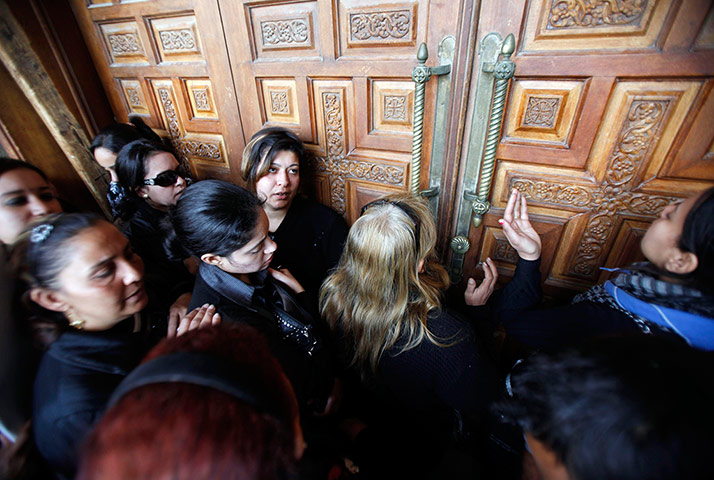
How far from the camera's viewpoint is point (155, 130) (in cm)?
191

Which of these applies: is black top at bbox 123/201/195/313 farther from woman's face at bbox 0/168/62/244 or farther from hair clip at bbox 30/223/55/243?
hair clip at bbox 30/223/55/243

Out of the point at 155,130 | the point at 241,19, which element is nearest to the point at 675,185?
the point at 241,19

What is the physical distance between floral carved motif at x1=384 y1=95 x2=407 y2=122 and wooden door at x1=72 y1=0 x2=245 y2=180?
86 centimetres

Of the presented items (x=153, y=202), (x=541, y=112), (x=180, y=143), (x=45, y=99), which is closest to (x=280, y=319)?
(x=153, y=202)

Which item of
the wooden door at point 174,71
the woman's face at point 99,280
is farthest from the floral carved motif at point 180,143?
the woman's face at point 99,280

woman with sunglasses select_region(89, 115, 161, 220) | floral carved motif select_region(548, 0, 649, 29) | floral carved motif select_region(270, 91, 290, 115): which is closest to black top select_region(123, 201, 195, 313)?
woman with sunglasses select_region(89, 115, 161, 220)

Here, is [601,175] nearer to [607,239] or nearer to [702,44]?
A: [607,239]

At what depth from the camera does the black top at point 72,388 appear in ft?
2.38

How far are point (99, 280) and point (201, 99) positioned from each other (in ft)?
3.96

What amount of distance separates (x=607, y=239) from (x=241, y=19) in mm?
1759

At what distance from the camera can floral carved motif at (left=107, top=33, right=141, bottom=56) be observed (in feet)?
5.41

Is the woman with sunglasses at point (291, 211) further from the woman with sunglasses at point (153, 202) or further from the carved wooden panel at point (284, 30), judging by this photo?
the woman with sunglasses at point (153, 202)

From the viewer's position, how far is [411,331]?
3.11ft

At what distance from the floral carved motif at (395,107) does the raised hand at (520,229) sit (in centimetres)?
53
